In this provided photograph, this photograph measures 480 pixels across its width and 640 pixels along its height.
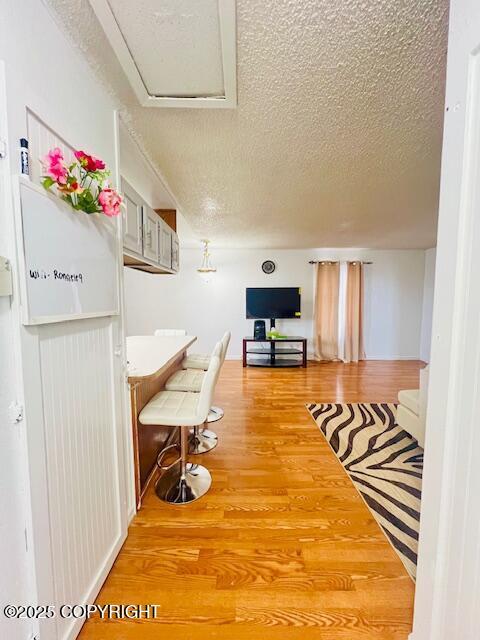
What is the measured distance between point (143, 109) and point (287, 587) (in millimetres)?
2400

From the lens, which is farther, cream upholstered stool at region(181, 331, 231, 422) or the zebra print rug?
cream upholstered stool at region(181, 331, 231, 422)

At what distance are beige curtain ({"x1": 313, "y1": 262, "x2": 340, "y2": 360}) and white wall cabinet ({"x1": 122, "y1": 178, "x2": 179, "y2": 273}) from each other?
351 cm

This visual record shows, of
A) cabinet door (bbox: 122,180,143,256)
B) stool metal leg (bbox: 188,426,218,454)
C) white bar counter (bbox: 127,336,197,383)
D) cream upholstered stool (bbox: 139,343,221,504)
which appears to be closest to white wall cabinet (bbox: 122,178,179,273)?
cabinet door (bbox: 122,180,143,256)

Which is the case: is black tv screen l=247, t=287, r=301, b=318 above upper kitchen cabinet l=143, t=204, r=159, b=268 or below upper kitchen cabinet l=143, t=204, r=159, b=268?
below

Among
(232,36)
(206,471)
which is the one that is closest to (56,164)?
(232,36)

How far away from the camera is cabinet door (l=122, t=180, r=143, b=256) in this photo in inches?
62.1

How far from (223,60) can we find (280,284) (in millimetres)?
4612

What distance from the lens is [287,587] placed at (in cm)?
120

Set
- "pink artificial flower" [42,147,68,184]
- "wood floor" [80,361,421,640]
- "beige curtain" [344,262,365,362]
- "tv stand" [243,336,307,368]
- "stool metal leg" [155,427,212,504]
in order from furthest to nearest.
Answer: "beige curtain" [344,262,365,362], "tv stand" [243,336,307,368], "stool metal leg" [155,427,212,504], "wood floor" [80,361,421,640], "pink artificial flower" [42,147,68,184]

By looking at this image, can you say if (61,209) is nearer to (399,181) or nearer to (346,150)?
(346,150)

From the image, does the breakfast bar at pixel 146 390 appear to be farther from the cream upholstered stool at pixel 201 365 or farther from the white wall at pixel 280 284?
the white wall at pixel 280 284

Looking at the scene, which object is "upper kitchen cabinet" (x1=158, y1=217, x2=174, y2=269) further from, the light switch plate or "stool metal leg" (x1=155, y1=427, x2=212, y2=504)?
the light switch plate

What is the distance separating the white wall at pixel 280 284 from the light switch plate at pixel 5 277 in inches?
191

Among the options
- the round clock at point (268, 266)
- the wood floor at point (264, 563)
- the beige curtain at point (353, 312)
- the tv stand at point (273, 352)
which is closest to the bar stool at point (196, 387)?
the wood floor at point (264, 563)
